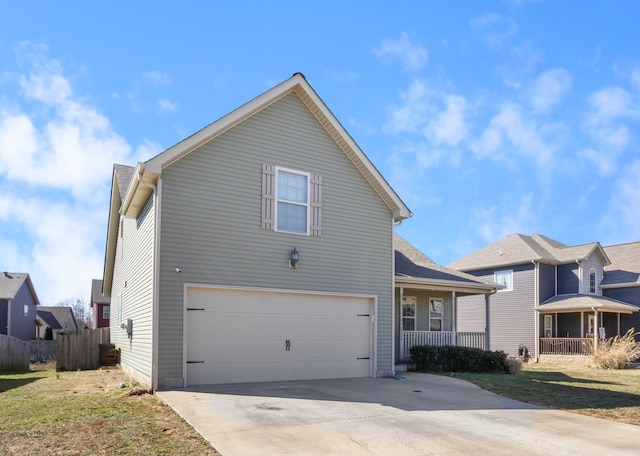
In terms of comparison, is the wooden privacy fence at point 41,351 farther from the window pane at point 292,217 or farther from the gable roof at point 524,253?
the gable roof at point 524,253

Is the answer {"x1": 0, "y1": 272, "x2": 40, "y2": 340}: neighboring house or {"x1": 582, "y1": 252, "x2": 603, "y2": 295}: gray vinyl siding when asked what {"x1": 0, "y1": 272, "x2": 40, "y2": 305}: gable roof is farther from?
{"x1": 582, "y1": 252, "x2": 603, "y2": 295}: gray vinyl siding

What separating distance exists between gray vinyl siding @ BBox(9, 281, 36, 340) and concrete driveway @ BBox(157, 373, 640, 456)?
107 ft

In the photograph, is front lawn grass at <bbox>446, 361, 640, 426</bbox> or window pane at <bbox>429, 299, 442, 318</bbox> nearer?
front lawn grass at <bbox>446, 361, 640, 426</bbox>

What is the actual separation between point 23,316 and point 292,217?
115 ft

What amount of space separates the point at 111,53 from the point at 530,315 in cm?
2287

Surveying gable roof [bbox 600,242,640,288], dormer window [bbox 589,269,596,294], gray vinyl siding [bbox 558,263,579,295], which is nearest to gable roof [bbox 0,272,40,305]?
gray vinyl siding [bbox 558,263,579,295]

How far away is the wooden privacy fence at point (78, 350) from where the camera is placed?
678 inches

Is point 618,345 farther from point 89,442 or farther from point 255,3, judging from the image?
point 89,442

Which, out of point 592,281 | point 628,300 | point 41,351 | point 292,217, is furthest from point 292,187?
point 628,300

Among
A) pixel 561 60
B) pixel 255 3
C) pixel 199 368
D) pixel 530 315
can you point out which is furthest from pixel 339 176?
pixel 530 315

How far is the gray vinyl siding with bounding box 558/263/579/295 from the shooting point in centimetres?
2758

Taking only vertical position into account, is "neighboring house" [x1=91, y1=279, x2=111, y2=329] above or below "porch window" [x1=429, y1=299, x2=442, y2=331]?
below

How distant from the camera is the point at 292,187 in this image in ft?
42.7

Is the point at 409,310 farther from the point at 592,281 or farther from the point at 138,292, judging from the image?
the point at 592,281
